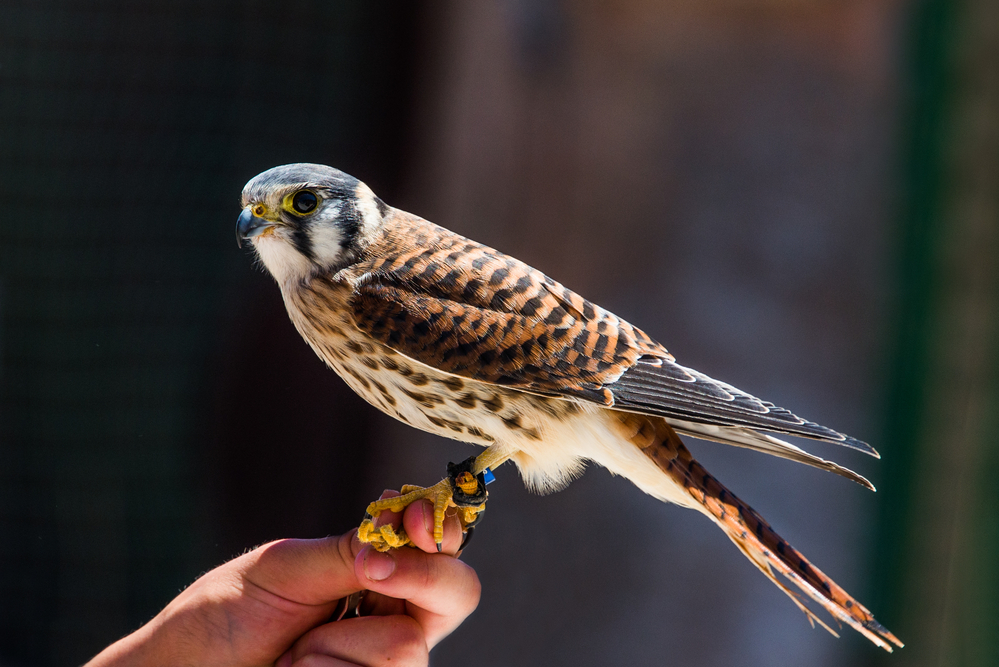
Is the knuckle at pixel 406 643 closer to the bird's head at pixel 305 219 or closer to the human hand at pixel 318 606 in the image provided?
the human hand at pixel 318 606

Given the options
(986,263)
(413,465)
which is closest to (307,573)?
(413,465)

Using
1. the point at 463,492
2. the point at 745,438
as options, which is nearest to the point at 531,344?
the point at 463,492

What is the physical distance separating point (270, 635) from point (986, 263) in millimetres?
2688

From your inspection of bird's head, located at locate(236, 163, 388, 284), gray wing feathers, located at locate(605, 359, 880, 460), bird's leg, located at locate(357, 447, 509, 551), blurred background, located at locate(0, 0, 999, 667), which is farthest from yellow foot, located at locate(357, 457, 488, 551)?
blurred background, located at locate(0, 0, 999, 667)

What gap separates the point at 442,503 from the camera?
1.54 metres

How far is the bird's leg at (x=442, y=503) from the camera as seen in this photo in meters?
1.50

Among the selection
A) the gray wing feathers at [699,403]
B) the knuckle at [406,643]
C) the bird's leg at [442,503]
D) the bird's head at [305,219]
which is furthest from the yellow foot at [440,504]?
the bird's head at [305,219]

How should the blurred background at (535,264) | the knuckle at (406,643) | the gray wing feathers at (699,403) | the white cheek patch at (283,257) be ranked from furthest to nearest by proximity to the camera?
the blurred background at (535,264), the white cheek patch at (283,257), the knuckle at (406,643), the gray wing feathers at (699,403)

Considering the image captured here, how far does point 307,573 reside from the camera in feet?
5.06

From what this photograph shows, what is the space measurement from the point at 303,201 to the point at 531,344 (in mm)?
470

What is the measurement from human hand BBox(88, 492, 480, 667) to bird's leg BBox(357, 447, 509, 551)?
0.02 m

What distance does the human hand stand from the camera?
59.8 inches

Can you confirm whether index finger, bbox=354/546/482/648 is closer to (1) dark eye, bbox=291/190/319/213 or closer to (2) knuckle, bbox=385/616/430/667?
(2) knuckle, bbox=385/616/430/667

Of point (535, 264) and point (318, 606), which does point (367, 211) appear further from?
point (535, 264)
